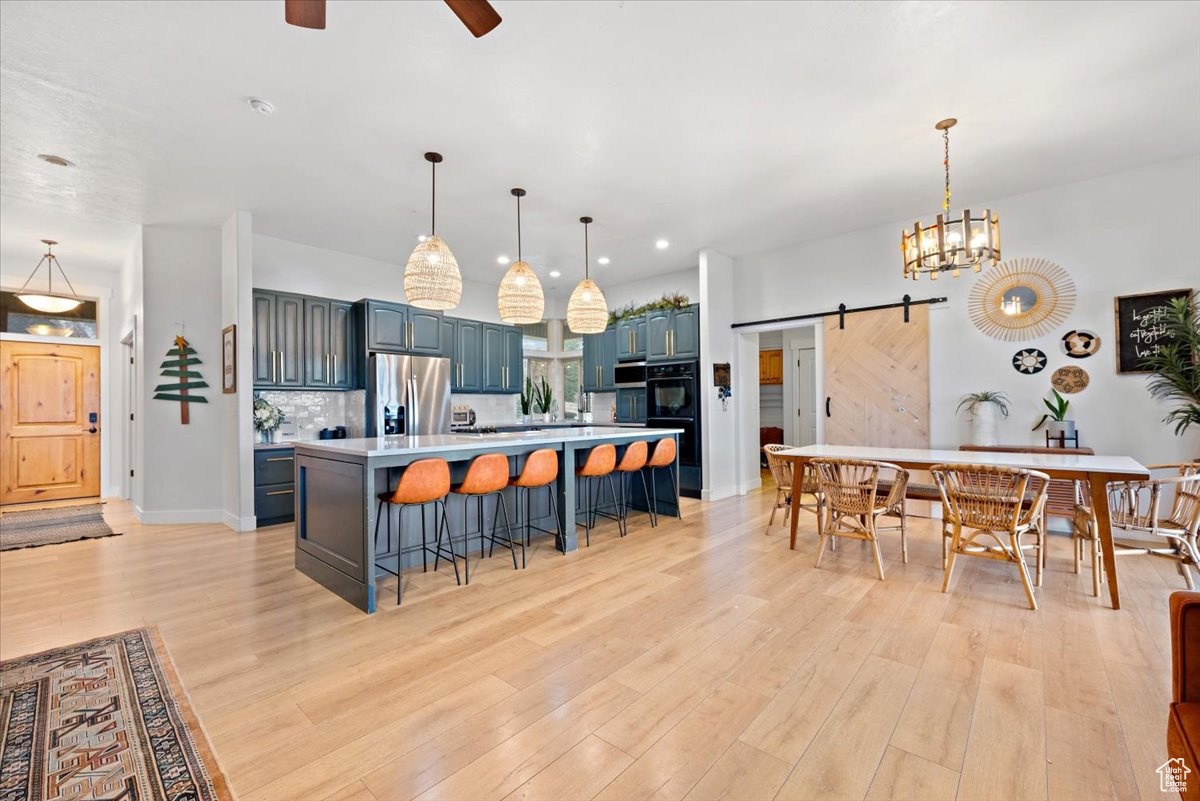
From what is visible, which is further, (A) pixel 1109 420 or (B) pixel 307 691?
(A) pixel 1109 420

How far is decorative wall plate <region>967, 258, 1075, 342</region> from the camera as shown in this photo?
445cm

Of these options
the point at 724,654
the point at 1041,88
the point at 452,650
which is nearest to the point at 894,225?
the point at 1041,88

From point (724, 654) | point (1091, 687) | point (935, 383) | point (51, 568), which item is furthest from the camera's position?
point (935, 383)

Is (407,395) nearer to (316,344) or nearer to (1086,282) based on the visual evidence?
(316,344)

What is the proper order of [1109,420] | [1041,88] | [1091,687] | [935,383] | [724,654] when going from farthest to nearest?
[935,383], [1109,420], [1041,88], [724,654], [1091,687]

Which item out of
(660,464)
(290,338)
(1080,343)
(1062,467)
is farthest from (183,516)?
(1080,343)

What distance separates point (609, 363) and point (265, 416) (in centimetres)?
434

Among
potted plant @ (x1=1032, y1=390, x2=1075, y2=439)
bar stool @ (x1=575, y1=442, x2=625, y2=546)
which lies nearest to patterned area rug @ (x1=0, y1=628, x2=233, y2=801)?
bar stool @ (x1=575, y1=442, x2=625, y2=546)

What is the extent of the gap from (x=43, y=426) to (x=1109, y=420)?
37.8 ft

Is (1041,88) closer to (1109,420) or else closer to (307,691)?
(1109,420)

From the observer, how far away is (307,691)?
80.3 inches

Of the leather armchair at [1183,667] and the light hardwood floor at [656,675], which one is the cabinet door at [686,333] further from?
the leather armchair at [1183,667]

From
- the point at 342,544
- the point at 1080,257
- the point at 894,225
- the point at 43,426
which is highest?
the point at 894,225

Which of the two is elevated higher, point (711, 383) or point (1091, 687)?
point (711, 383)
